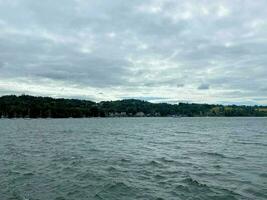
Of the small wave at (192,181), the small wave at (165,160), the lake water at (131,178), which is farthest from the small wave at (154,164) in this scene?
the small wave at (192,181)

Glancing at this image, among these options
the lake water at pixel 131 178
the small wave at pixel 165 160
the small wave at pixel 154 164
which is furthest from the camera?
the small wave at pixel 165 160

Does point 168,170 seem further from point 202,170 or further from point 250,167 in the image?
point 250,167

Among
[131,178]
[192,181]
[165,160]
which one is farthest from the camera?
[165,160]

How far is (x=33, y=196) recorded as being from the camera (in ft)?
50.4

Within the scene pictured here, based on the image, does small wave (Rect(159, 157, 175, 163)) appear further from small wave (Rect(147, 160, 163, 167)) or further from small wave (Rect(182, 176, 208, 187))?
small wave (Rect(182, 176, 208, 187))

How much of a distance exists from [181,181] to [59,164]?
10707mm

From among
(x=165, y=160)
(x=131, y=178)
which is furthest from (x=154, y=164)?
(x=131, y=178)

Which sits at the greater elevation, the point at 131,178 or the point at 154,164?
the point at 154,164

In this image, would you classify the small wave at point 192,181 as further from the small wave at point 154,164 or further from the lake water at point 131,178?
the small wave at point 154,164

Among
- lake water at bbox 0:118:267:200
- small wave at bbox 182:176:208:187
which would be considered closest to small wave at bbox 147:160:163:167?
lake water at bbox 0:118:267:200

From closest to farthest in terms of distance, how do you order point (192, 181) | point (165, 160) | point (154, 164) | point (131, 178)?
point (192, 181) → point (131, 178) → point (154, 164) → point (165, 160)

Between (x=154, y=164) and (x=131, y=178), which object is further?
(x=154, y=164)

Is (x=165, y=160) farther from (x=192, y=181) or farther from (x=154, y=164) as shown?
(x=192, y=181)

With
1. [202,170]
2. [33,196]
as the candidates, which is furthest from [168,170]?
[33,196]
